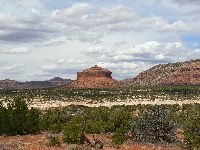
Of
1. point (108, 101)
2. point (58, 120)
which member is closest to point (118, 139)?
point (58, 120)

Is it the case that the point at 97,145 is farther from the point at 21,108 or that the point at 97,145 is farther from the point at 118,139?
the point at 21,108

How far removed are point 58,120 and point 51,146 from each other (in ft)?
58.0

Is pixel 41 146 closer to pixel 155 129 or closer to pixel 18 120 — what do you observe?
pixel 18 120

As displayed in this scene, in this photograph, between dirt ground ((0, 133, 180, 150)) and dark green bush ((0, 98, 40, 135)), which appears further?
dark green bush ((0, 98, 40, 135))

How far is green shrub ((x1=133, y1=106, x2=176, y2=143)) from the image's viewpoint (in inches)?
1151

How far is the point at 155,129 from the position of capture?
96.5 feet

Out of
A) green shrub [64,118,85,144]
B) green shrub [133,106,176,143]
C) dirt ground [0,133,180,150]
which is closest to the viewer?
dirt ground [0,133,180,150]

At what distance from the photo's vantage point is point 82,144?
998 inches

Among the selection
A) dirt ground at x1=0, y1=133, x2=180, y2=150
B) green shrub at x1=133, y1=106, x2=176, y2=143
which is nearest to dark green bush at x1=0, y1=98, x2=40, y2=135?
dirt ground at x1=0, y1=133, x2=180, y2=150

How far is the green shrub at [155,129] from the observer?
29.2 metres

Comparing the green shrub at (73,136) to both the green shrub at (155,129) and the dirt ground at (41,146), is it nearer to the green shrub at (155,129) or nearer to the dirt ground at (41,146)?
the dirt ground at (41,146)

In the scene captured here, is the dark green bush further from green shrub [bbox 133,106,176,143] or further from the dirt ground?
green shrub [bbox 133,106,176,143]

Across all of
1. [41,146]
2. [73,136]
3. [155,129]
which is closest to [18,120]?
[73,136]

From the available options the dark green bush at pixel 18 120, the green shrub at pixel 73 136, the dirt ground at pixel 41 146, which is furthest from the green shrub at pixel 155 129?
the dark green bush at pixel 18 120
